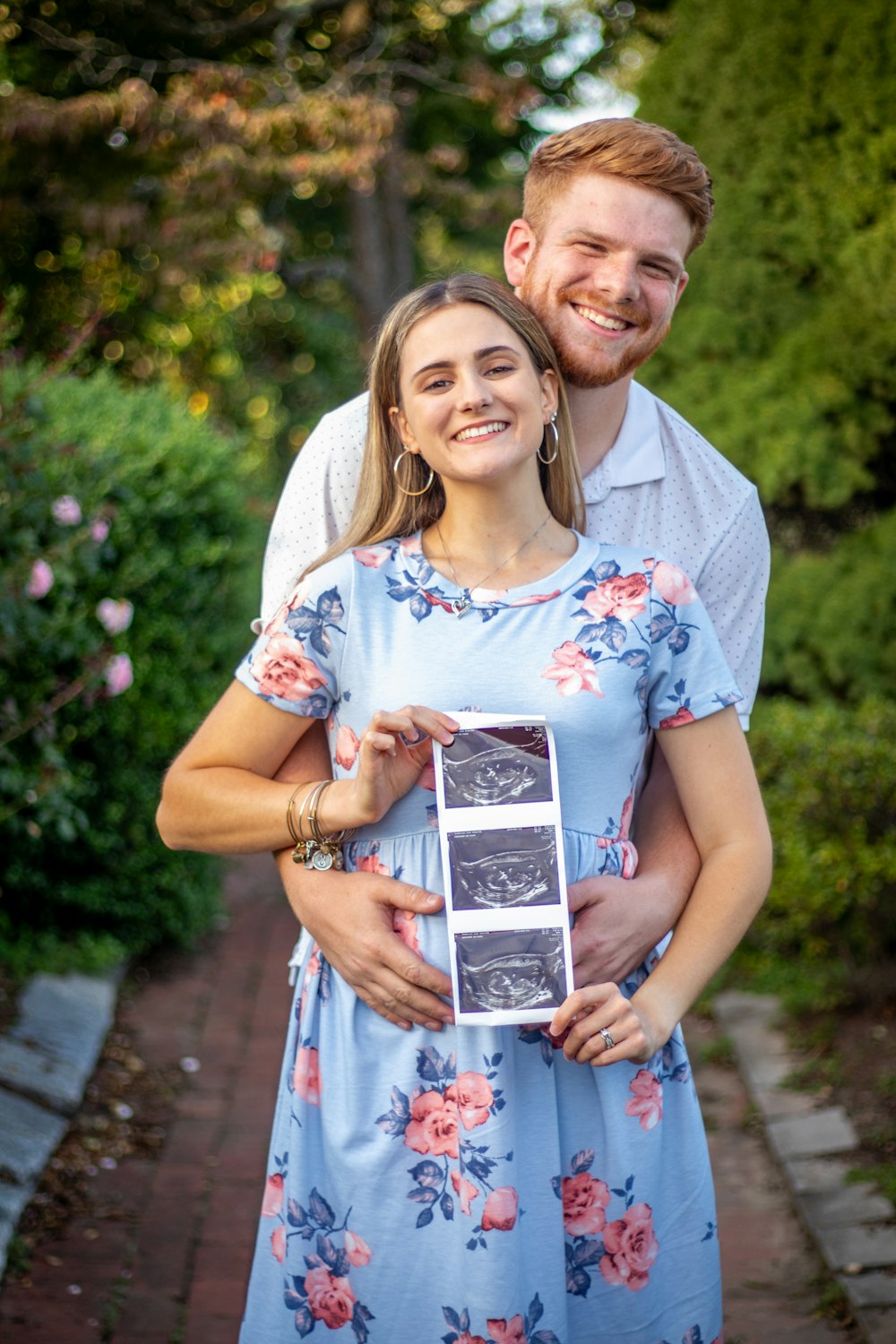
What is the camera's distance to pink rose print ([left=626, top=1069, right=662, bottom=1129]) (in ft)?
5.84

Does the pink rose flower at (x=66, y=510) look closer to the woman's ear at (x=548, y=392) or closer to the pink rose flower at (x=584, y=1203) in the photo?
the woman's ear at (x=548, y=392)

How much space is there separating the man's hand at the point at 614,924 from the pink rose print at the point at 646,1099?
13 cm

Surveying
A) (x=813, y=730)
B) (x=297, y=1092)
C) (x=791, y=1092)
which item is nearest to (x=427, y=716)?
(x=297, y=1092)

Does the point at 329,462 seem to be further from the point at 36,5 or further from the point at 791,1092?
the point at 36,5

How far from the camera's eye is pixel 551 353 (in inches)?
74.9

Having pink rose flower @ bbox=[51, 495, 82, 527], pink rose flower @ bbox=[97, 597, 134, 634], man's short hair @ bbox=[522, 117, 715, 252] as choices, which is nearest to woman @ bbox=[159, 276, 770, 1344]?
man's short hair @ bbox=[522, 117, 715, 252]

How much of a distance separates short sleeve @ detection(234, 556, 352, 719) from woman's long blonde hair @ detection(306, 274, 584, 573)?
0.09m

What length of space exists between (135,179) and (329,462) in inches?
338

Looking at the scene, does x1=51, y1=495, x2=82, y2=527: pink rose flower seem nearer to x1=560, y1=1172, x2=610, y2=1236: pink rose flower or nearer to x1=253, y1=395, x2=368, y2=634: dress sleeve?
x1=253, y1=395, x2=368, y2=634: dress sleeve

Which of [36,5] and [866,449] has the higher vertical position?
[36,5]

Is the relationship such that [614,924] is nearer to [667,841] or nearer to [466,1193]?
[667,841]

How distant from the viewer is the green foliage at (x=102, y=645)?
161 inches

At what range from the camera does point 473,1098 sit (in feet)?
5.67

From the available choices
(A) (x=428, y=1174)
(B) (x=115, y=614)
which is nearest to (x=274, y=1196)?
(A) (x=428, y=1174)
